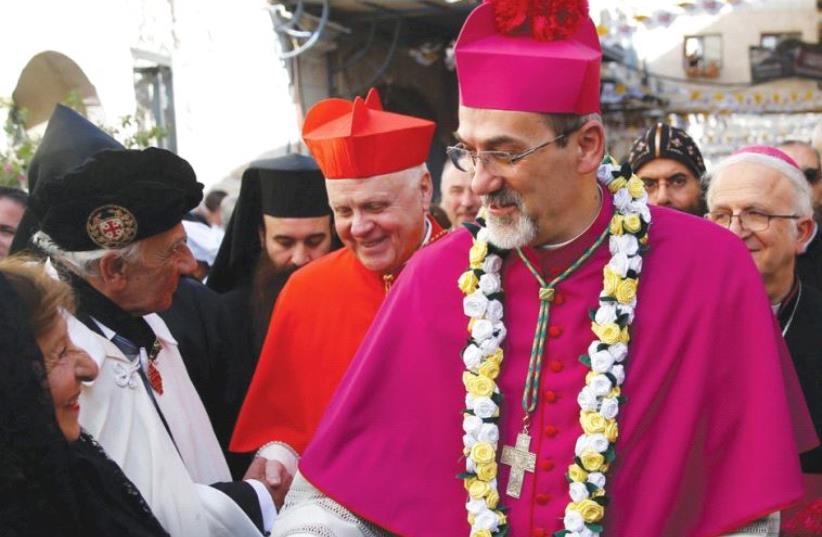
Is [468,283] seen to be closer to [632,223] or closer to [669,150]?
[632,223]

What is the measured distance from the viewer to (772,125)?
3030 centimetres

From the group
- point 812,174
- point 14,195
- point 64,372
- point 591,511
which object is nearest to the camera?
point 64,372

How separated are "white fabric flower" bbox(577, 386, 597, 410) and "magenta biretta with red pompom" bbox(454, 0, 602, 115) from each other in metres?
0.75

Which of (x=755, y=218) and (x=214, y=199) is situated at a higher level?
(x=755, y=218)

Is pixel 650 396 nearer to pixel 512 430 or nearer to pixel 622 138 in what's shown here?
pixel 512 430

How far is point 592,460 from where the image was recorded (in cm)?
326

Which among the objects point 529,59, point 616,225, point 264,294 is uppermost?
point 529,59

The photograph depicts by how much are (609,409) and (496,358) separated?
36 cm

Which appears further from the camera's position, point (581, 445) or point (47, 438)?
point (581, 445)

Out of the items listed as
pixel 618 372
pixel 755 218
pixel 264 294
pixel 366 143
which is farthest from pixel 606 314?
pixel 264 294

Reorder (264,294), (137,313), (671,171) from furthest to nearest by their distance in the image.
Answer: (671,171), (264,294), (137,313)

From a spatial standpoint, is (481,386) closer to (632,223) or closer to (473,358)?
(473,358)

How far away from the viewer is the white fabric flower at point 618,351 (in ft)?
11.0

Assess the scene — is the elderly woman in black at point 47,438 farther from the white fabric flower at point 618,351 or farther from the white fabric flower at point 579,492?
the white fabric flower at point 618,351
